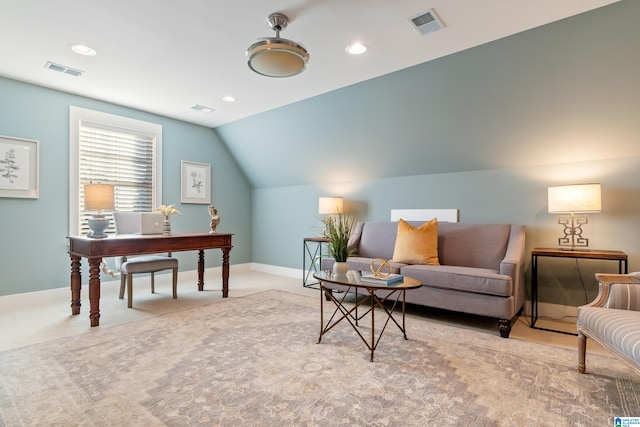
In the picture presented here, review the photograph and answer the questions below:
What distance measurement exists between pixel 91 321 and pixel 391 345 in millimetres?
2612

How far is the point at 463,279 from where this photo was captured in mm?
2906

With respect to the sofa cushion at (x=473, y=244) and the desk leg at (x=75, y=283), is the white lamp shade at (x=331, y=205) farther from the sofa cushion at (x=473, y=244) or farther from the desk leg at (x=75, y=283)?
the desk leg at (x=75, y=283)

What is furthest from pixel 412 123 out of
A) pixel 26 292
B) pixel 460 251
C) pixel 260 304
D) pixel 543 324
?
pixel 26 292

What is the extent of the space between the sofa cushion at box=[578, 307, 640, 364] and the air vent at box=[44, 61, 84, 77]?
4.79m

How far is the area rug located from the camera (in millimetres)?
1601

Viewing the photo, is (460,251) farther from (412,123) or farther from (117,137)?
(117,137)

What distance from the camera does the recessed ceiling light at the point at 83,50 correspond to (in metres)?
2.88

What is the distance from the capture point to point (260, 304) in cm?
367

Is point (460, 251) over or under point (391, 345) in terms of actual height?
over

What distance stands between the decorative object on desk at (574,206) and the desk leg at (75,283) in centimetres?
449

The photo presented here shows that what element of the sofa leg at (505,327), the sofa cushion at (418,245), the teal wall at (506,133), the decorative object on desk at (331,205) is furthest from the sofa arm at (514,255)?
Answer: the decorative object on desk at (331,205)

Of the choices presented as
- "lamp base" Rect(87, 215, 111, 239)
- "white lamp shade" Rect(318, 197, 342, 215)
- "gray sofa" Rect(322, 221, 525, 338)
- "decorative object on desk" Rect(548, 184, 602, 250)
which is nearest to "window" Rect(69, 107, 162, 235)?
"lamp base" Rect(87, 215, 111, 239)

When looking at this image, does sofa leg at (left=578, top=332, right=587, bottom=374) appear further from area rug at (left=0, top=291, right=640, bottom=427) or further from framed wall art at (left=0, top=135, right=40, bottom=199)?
framed wall art at (left=0, top=135, right=40, bottom=199)

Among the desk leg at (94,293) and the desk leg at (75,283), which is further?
the desk leg at (75,283)
